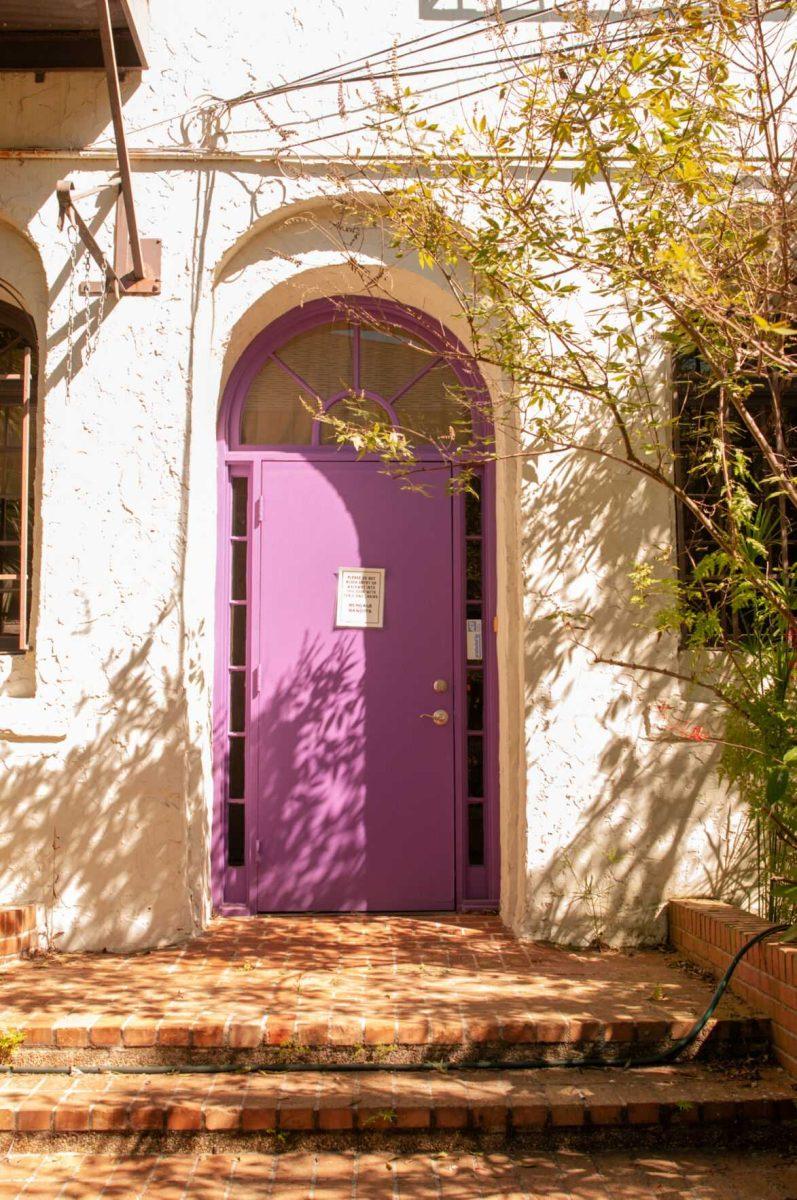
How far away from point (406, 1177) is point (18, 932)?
7.77 feet

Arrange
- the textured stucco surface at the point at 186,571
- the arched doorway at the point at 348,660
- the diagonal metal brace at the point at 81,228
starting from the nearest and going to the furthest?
the diagonal metal brace at the point at 81,228, the textured stucco surface at the point at 186,571, the arched doorway at the point at 348,660

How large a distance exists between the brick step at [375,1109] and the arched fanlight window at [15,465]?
2.39 m

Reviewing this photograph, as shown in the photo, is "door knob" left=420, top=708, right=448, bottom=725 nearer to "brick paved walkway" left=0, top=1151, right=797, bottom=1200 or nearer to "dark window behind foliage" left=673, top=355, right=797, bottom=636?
"dark window behind foliage" left=673, top=355, right=797, bottom=636

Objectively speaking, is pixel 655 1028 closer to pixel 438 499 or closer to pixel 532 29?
pixel 438 499

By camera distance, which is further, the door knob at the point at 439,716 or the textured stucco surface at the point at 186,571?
the door knob at the point at 439,716

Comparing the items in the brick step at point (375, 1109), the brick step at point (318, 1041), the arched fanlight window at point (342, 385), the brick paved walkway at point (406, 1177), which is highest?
the arched fanlight window at point (342, 385)

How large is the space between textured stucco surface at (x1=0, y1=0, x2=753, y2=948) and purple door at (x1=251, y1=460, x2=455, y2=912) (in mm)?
339

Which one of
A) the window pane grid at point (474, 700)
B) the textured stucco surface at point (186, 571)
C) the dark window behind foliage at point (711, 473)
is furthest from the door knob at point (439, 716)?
the dark window behind foliage at point (711, 473)

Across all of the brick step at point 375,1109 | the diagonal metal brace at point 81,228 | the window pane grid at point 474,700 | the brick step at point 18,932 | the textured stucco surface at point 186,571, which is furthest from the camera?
the window pane grid at point 474,700

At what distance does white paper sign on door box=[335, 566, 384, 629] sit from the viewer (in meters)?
5.90

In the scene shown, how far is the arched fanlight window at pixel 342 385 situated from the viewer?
6082mm

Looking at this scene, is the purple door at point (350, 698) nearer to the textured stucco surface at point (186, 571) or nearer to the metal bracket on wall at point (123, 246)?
the textured stucco surface at point (186, 571)

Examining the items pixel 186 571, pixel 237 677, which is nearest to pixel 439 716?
pixel 237 677

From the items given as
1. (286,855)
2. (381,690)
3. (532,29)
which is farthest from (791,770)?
(532,29)
